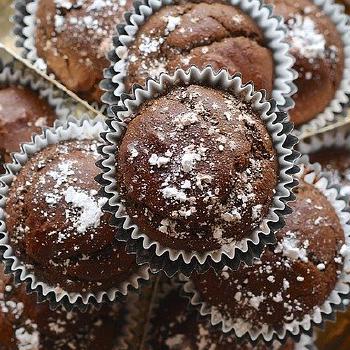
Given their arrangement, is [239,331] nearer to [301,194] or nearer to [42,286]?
[301,194]

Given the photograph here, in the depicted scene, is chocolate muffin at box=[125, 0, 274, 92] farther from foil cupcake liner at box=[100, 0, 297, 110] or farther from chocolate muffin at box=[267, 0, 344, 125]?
chocolate muffin at box=[267, 0, 344, 125]

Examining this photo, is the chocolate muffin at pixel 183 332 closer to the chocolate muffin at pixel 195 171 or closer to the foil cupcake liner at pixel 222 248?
the foil cupcake liner at pixel 222 248

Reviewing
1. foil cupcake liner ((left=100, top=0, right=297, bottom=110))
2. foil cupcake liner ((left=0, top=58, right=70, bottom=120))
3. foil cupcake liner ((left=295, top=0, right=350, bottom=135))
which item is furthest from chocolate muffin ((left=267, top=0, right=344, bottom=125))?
foil cupcake liner ((left=0, top=58, right=70, bottom=120))

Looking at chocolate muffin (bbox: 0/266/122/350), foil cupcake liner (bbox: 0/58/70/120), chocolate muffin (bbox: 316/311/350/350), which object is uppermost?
foil cupcake liner (bbox: 0/58/70/120)

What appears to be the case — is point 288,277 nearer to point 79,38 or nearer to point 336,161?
point 336,161

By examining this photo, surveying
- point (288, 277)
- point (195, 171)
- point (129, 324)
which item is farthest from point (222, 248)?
point (129, 324)

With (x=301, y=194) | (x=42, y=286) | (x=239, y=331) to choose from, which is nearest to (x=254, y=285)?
(x=239, y=331)
